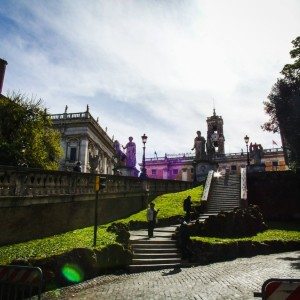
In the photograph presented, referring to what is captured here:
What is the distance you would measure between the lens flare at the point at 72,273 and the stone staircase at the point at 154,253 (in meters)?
2.33

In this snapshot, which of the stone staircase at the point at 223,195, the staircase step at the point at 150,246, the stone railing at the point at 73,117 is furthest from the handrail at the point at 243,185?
the stone railing at the point at 73,117

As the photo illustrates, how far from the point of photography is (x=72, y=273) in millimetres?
9602

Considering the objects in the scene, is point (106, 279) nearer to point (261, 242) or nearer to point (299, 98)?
point (261, 242)

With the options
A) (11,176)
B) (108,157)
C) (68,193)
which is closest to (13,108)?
(68,193)

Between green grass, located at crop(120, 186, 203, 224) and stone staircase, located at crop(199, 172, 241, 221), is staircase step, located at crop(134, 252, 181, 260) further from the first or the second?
stone staircase, located at crop(199, 172, 241, 221)

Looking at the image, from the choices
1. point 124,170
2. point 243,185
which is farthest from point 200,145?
point 243,185

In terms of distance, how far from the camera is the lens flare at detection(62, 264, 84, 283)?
9320 mm

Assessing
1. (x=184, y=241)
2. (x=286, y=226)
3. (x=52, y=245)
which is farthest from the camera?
(x=286, y=226)

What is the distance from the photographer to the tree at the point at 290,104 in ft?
64.6

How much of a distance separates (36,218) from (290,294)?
33.7 ft

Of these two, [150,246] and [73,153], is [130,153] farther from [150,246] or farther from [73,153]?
[150,246]

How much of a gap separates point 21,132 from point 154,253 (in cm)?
1309

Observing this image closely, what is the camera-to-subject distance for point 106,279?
10328mm

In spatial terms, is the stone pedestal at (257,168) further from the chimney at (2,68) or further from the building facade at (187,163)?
the building facade at (187,163)
